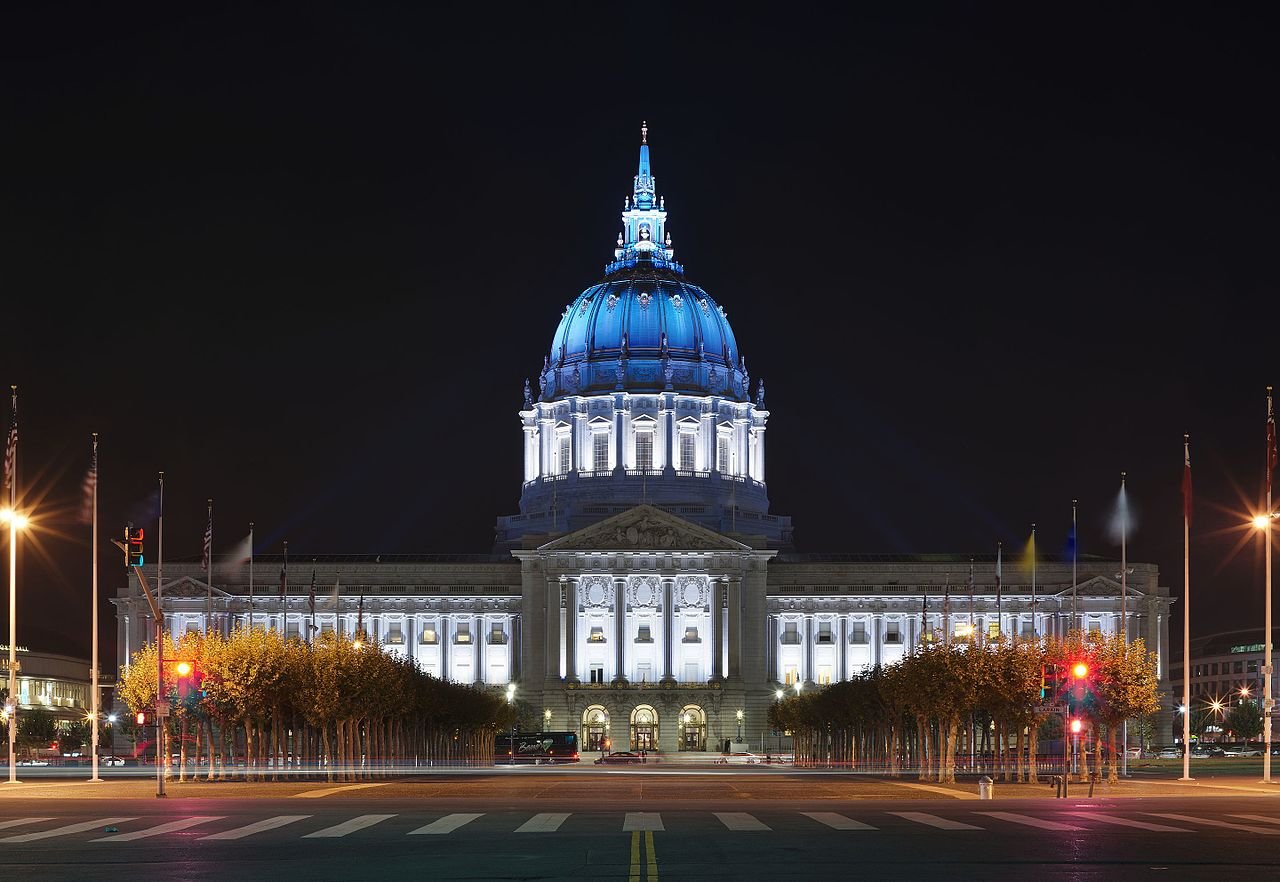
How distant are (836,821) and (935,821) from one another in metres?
2.44

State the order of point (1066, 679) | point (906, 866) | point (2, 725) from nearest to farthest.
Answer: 1. point (906, 866)
2. point (1066, 679)
3. point (2, 725)

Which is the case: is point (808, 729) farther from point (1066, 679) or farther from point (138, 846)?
point (138, 846)

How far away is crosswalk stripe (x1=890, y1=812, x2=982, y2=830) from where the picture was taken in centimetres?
5025

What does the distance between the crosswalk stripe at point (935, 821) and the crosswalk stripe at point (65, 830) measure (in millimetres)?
19907

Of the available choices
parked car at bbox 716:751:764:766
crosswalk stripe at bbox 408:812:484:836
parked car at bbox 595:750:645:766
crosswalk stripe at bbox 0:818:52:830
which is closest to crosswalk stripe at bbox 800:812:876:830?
crosswalk stripe at bbox 408:812:484:836

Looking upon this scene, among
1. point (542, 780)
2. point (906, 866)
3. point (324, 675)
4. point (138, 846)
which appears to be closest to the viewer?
point (906, 866)

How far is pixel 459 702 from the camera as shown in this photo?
146500 mm

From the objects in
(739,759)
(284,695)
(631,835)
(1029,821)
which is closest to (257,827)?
(631,835)

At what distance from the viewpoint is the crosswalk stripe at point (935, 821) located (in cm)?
5025

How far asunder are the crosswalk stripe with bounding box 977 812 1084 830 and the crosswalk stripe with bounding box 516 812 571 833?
1123 centimetres

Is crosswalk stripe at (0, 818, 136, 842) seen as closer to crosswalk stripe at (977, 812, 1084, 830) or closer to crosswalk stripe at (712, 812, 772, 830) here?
crosswalk stripe at (712, 812, 772, 830)

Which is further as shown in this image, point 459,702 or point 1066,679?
point 459,702

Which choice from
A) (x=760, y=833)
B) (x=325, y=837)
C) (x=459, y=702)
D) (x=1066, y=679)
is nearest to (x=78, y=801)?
(x=325, y=837)

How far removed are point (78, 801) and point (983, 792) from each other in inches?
1135
